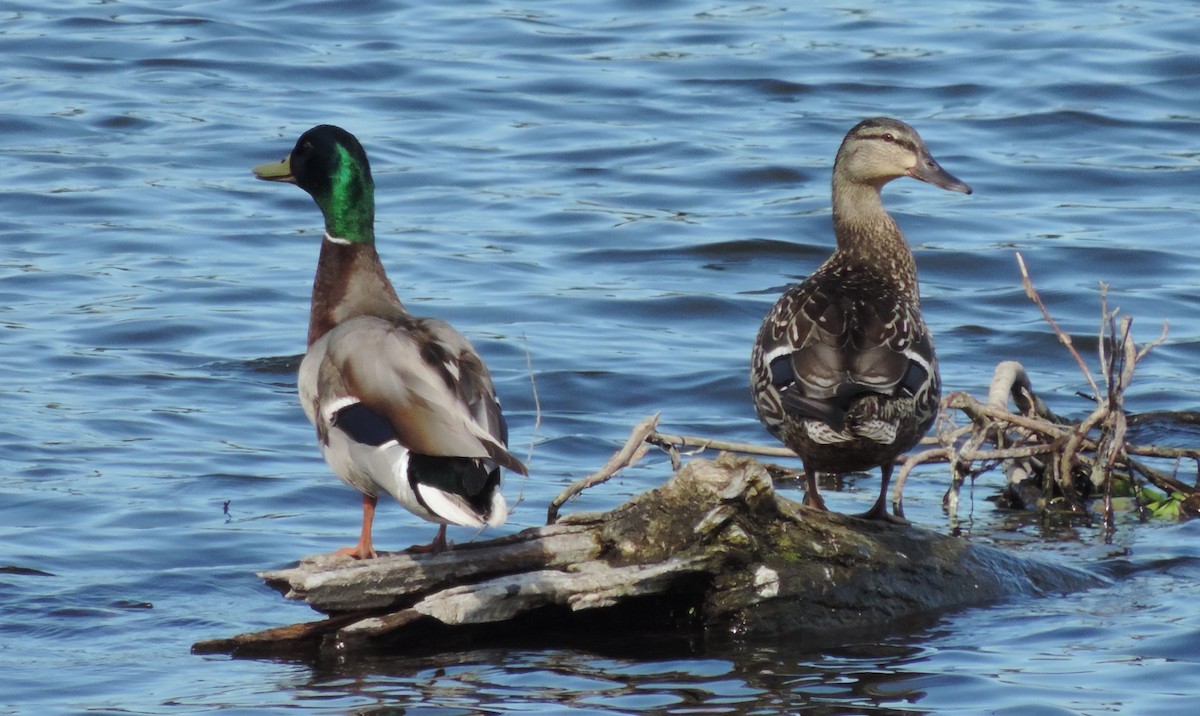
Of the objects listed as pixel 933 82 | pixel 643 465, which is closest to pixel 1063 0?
pixel 933 82

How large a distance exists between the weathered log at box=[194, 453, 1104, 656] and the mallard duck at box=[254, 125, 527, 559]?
0.23m

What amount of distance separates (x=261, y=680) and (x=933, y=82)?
503 inches

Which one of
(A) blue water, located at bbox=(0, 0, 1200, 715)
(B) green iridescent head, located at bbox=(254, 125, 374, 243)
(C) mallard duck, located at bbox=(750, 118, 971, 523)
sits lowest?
(A) blue water, located at bbox=(0, 0, 1200, 715)

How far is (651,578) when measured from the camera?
19.9 ft

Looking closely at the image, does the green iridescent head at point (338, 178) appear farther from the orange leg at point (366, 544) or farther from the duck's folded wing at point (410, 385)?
the orange leg at point (366, 544)

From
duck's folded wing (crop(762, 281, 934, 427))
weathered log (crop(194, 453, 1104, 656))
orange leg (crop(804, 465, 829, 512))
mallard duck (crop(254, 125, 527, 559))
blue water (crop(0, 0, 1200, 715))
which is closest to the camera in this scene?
mallard duck (crop(254, 125, 527, 559))

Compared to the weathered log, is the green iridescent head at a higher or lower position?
higher

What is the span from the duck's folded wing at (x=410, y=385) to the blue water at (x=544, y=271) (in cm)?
75

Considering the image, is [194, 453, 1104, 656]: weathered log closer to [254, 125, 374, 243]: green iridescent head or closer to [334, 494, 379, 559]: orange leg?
[334, 494, 379, 559]: orange leg

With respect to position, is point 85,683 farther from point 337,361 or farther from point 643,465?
point 643,465

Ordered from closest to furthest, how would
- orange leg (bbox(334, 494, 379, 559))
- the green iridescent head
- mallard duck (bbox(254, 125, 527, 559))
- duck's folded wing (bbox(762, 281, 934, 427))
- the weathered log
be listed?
mallard duck (bbox(254, 125, 527, 559)) → the weathered log → orange leg (bbox(334, 494, 379, 559)) → duck's folded wing (bbox(762, 281, 934, 427)) → the green iridescent head

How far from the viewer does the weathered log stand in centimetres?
604

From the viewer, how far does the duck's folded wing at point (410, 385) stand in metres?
5.69

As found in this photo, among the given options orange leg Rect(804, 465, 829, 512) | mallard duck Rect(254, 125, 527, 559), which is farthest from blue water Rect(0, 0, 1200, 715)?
orange leg Rect(804, 465, 829, 512)
